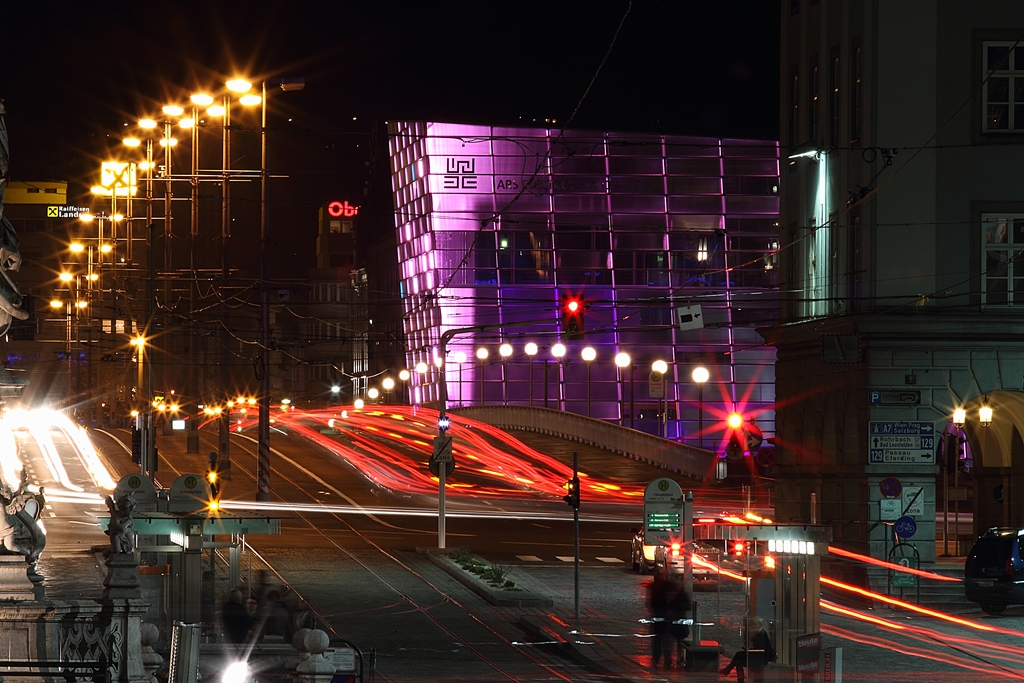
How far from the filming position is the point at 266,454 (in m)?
49.7

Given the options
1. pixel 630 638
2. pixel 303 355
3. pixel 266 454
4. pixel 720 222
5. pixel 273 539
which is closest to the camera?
pixel 630 638

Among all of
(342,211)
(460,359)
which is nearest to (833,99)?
(460,359)

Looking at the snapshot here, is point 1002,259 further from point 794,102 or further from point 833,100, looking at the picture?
point 794,102

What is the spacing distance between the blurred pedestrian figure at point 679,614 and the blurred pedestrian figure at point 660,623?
0.35 feet

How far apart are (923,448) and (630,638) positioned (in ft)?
37.5

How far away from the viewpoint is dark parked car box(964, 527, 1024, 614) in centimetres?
3005

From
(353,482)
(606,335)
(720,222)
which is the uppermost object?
(720,222)

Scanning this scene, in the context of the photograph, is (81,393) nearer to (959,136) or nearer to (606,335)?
(606,335)

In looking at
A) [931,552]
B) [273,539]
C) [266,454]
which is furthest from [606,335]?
[931,552]

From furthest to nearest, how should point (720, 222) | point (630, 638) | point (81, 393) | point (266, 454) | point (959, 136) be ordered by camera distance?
point (81, 393)
point (720, 222)
point (266, 454)
point (959, 136)
point (630, 638)

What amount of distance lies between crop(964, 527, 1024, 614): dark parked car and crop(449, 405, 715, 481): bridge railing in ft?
116

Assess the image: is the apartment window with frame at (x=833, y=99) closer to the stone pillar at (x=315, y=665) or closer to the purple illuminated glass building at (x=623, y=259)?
the stone pillar at (x=315, y=665)

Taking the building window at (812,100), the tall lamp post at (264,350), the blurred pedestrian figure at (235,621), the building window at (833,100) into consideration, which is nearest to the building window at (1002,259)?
the building window at (833,100)

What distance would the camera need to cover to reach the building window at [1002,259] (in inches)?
1341
